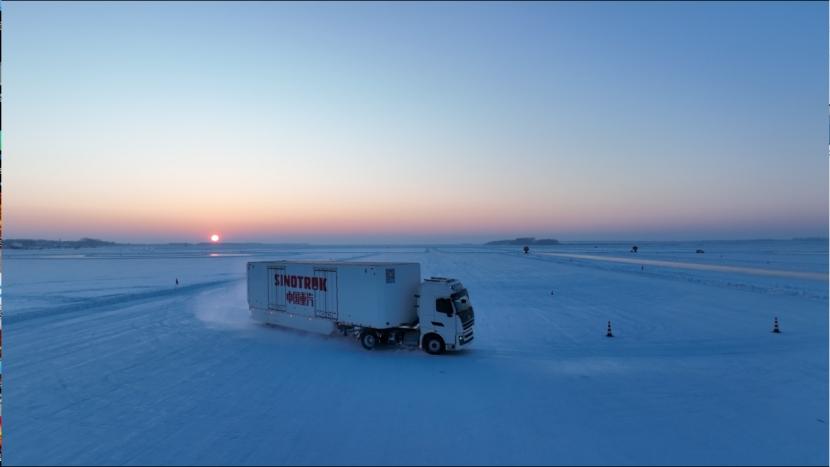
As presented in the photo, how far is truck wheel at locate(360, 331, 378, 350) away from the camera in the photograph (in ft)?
62.1

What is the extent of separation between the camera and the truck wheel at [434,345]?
1816cm

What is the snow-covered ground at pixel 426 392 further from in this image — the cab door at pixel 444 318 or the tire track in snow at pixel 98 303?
the cab door at pixel 444 318

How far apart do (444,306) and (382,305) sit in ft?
8.68

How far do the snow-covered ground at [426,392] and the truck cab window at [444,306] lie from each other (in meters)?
1.91

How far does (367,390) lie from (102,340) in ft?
48.0

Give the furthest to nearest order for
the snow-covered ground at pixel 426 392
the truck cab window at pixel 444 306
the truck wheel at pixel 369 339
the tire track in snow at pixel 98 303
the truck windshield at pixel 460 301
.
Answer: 1. the tire track in snow at pixel 98 303
2. the truck wheel at pixel 369 339
3. the truck windshield at pixel 460 301
4. the truck cab window at pixel 444 306
5. the snow-covered ground at pixel 426 392

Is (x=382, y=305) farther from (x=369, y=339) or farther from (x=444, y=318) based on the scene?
(x=444, y=318)

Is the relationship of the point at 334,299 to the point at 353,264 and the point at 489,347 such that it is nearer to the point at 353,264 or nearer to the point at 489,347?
the point at 353,264

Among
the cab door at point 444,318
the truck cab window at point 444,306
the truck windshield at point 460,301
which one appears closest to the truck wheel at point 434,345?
the cab door at point 444,318

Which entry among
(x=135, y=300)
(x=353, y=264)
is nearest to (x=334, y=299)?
(x=353, y=264)

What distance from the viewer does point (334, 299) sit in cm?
2020

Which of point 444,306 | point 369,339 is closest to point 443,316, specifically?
point 444,306

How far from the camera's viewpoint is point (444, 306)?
59.0 ft

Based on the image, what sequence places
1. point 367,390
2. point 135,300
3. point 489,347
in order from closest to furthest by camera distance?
point 367,390, point 489,347, point 135,300
